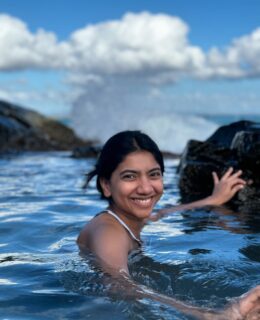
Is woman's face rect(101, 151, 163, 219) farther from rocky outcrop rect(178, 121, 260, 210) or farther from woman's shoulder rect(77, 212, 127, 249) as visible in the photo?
rocky outcrop rect(178, 121, 260, 210)

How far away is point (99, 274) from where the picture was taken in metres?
3.94

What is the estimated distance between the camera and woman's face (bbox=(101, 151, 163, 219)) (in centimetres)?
421

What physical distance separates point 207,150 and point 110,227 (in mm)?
5108

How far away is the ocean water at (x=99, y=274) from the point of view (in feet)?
11.4

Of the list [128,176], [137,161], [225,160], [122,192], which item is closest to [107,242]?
[122,192]

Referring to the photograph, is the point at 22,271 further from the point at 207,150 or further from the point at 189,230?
the point at 207,150

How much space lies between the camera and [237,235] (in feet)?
19.2

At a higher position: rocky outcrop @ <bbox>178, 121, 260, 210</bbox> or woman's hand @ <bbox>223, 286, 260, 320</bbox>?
rocky outcrop @ <bbox>178, 121, 260, 210</bbox>

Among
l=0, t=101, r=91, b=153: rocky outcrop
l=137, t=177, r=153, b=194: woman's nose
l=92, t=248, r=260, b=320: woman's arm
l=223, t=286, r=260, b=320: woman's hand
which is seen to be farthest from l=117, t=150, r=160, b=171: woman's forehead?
l=0, t=101, r=91, b=153: rocky outcrop

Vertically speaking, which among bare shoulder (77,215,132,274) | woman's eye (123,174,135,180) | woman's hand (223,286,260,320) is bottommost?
woman's hand (223,286,260,320)

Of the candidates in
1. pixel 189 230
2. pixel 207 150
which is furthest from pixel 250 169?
pixel 189 230

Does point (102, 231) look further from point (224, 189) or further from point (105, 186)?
point (224, 189)

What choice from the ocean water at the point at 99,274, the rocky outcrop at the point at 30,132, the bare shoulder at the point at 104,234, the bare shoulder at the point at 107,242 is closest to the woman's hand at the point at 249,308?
the ocean water at the point at 99,274

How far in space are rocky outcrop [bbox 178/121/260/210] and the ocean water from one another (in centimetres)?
58
